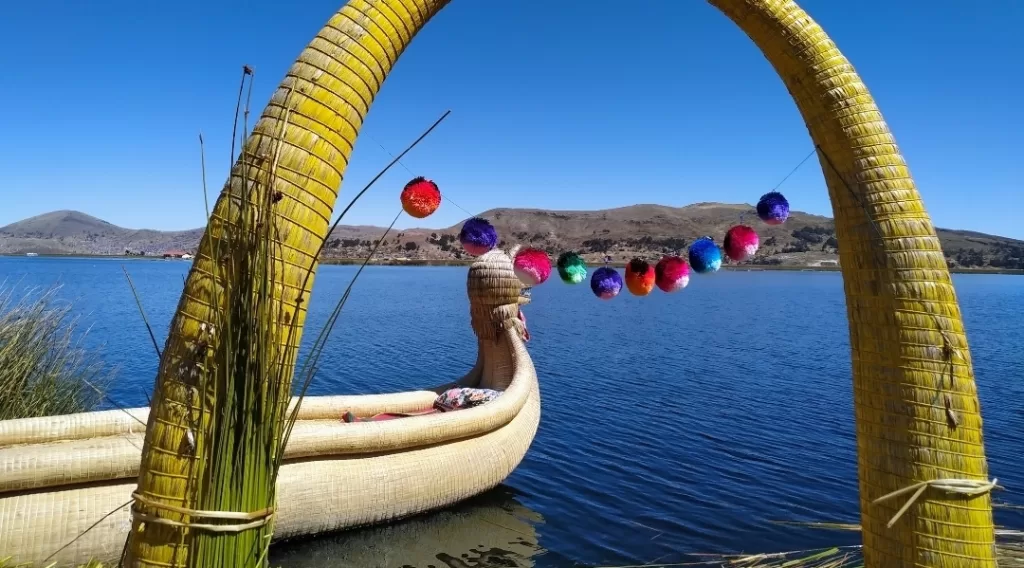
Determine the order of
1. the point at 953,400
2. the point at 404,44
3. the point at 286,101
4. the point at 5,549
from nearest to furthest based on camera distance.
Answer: the point at 286,101 < the point at 404,44 < the point at 953,400 < the point at 5,549

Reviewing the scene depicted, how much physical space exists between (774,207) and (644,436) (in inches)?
297

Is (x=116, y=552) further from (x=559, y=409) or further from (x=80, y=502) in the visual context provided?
(x=559, y=409)

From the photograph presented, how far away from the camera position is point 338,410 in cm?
782

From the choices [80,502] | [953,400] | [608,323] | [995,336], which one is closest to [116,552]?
[80,502]

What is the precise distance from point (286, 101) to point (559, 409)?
11.8 meters

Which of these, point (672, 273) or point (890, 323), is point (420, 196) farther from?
point (890, 323)

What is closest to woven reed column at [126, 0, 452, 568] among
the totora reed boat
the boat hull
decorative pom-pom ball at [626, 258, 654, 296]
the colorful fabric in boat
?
the totora reed boat

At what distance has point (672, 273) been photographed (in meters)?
5.91

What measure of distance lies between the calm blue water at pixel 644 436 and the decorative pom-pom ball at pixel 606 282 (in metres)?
2.61

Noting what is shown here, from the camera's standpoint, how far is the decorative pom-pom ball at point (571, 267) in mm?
6262

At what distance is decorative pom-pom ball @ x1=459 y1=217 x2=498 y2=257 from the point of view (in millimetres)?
6023

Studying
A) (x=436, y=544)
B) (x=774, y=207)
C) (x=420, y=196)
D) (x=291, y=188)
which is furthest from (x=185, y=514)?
(x=436, y=544)

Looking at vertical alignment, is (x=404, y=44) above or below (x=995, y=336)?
above

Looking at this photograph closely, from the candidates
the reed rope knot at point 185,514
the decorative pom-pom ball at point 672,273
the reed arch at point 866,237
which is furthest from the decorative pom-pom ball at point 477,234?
the reed rope knot at point 185,514
